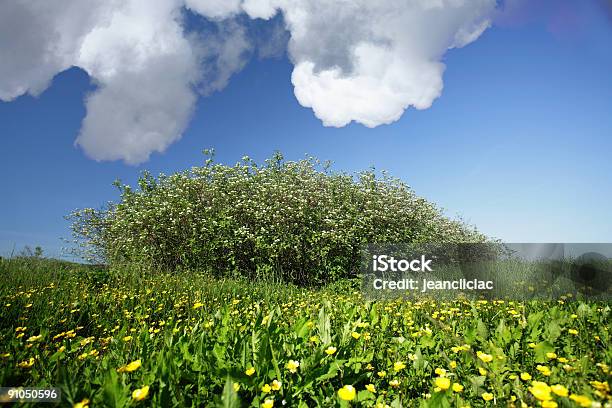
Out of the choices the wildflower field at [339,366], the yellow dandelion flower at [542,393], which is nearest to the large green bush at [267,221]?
the wildflower field at [339,366]

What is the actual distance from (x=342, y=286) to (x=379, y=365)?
6505 mm

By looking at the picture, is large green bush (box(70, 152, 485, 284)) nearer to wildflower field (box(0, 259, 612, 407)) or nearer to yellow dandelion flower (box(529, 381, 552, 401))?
wildflower field (box(0, 259, 612, 407))

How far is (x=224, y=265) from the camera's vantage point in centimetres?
1057

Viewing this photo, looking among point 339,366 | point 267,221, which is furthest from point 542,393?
point 267,221

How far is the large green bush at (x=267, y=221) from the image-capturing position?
9641mm

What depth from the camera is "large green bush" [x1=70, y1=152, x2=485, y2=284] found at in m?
9.64

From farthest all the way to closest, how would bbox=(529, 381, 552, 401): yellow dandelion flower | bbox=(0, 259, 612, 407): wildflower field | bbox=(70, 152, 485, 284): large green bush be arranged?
bbox=(70, 152, 485, 284): large green bush, bbox=(0, 259, 612, 407): wildflower field, bbox=(529, 381, 552, 401): yellow dandelion flower

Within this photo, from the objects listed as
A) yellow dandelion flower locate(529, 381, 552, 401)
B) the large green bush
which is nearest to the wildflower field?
yellow dandelion flower locate(529, 381, 552, 401)

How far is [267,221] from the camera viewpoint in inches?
386

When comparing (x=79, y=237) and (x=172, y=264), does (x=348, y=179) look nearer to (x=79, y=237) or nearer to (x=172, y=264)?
(x=172, y=264)

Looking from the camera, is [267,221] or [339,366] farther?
[267,221]

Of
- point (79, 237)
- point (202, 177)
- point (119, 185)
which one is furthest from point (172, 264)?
point (79, 237)

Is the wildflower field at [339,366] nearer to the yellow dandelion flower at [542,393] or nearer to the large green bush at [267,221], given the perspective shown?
the yellow dandelion flower at [542,393]

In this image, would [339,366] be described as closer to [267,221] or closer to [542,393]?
[542,393]
